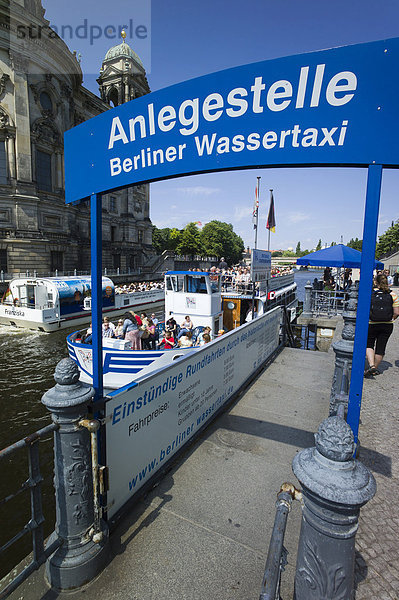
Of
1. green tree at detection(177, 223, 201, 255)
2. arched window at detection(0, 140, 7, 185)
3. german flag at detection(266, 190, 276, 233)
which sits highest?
arched window at detection(0, 140, 7, 185)

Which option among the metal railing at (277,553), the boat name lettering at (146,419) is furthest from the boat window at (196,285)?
the metal railing at (277,553)

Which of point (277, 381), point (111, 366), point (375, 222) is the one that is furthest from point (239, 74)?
point (111, 366)

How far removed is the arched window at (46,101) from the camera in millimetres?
41031

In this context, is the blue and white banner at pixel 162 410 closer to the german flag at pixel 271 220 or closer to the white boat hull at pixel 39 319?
the german flag at pixel 271 220

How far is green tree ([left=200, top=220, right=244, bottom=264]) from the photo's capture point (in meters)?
99.1

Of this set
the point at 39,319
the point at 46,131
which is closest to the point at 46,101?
the point at 46,131

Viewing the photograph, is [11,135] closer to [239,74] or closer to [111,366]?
[111,366]

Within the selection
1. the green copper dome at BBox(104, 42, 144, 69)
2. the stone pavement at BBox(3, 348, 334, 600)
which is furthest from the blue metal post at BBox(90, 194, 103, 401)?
the green copper dome at BBox(104, 42, 144, 69)

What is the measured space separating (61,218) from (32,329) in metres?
28.5

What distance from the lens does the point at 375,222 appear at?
7.34 feet

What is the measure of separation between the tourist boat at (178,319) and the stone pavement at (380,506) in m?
3.08

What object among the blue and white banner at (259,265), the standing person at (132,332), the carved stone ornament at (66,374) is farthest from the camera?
the blue and white banner at (259,265)

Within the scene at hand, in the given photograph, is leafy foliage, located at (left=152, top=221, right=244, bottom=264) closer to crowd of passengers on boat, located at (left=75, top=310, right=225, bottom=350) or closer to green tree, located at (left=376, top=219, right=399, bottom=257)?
green tree, located at (left=376, top=219, right=399, bottom=257)

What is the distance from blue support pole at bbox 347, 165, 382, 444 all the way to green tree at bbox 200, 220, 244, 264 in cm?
9384
